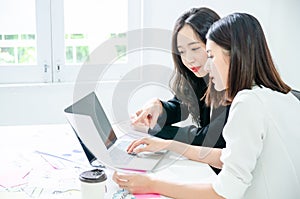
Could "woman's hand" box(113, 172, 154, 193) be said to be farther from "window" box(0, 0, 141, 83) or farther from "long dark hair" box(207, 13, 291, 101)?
"window" box(0, 0, 141, 83)

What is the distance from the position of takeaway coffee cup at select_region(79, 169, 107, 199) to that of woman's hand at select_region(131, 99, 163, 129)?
2.25 feet

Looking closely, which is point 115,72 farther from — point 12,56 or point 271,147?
point 271,147

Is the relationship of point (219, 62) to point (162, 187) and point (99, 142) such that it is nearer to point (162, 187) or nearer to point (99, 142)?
point (162, 187)

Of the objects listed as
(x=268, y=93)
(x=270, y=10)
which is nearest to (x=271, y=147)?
(x=268, y=93)

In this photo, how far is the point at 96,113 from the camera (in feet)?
5.14

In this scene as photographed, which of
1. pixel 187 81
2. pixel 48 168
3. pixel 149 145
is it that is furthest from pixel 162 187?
pixel 187 81

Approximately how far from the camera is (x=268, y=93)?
43.6 inches

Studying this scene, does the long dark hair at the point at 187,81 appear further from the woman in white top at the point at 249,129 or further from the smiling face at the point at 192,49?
the woman in white top at the point at 249,129

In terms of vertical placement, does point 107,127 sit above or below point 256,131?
below

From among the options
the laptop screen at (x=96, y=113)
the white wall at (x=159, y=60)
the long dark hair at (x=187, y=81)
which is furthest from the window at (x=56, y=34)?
the laptop screen at (x=96, y=113)

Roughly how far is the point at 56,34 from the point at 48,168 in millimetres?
1460

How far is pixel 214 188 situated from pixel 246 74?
327 mm

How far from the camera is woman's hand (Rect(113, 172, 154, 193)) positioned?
1172mm

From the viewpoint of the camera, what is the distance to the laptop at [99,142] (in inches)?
54.5
